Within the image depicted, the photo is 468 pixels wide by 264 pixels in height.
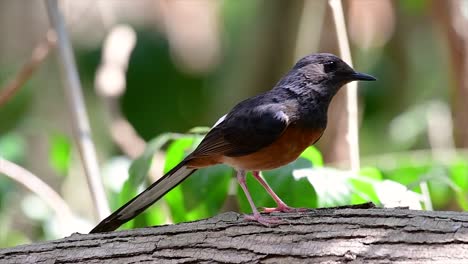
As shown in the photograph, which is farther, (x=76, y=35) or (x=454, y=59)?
(x=76, y=35)

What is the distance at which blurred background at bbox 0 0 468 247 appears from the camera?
3863mm

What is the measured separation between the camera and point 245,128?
375cm

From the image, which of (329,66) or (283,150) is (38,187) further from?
(329,66)

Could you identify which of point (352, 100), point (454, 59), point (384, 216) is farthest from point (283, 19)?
point (384, 216)

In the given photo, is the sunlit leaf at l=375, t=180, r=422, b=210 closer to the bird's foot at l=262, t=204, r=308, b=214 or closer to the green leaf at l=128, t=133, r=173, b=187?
the bird's foot at l=262, t=204, r=308, b=214

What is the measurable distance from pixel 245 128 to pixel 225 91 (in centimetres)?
533

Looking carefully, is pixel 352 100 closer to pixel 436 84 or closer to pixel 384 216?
pixel 384 216

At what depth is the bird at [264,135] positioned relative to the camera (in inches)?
145

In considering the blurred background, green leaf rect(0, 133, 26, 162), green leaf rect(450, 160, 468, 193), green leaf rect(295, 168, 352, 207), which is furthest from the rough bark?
green leaf rect(0, 133, 26, 162)

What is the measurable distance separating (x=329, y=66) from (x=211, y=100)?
5228 mm

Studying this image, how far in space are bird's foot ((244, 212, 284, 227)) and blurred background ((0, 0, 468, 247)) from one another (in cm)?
39

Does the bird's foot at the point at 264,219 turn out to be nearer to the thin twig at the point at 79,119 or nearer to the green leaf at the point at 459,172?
→ the thin twig at the point at 79,119

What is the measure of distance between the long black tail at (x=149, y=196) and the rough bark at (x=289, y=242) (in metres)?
0.30

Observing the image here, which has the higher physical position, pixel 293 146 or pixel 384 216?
pixel 293 146
